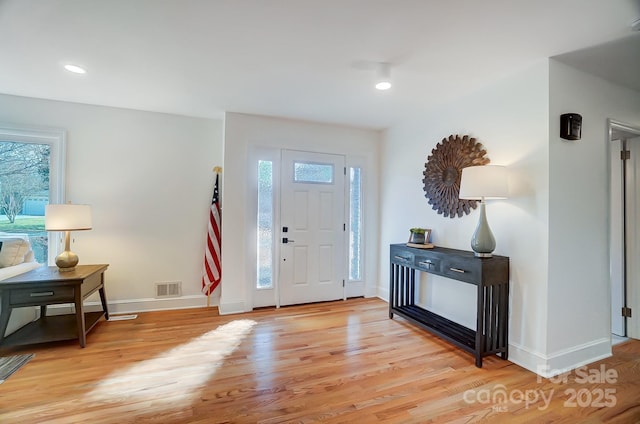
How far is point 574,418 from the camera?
1.79 m

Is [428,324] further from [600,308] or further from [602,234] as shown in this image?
[602,234]

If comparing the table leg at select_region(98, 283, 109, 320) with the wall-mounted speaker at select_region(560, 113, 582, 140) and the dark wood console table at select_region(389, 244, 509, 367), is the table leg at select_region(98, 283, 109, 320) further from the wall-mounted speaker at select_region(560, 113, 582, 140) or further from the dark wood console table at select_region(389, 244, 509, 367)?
the wall-mounted speaker at select_region(560, 113, 582, 140)

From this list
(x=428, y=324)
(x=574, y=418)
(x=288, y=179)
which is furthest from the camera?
(x=288, y=179)

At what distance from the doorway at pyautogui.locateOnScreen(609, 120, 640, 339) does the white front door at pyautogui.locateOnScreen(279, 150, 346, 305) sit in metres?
2.95

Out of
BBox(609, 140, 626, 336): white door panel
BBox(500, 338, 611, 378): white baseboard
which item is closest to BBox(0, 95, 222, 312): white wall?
BBox(500, 338, 611, 378): white baseboard

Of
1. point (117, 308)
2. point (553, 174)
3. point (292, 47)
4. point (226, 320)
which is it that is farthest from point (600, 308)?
point (117, 308)

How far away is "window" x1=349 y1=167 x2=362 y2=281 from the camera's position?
4199 mm

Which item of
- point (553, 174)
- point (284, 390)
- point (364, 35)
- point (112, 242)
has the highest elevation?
point (364, 35)

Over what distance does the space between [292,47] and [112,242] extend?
123 inches

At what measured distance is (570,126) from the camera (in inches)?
89.2

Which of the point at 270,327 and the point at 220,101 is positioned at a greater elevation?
the point at 220,101

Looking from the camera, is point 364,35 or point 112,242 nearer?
point 364,35

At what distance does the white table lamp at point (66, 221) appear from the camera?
2791mm

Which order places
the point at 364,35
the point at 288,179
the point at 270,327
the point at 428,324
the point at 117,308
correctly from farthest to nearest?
the point at 288,179, the point at 117,308, the point at 270,327, the point at 428,324, the point at 364,35
